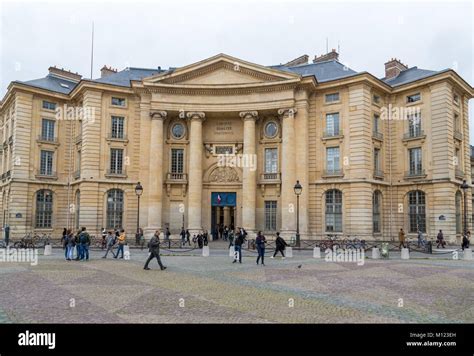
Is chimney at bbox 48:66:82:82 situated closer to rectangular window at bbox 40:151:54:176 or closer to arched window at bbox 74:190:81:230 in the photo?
rectangular window at bbox 40:151:54:176

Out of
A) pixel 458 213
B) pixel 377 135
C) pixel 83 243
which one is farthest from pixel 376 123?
pixel 83 243

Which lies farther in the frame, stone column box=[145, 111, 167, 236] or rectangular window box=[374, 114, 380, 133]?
rectangular window box=[374, 114, 380, 133]

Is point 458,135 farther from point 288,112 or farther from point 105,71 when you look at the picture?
point 105,71

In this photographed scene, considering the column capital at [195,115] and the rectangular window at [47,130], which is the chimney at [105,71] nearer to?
the rectangular window at [47,130]

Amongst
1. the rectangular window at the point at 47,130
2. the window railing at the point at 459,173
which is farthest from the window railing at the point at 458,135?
the rectangular window at the point at 47,130

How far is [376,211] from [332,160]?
19.4ft

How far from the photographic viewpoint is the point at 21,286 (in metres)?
12.3

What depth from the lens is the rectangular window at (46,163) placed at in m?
38.7

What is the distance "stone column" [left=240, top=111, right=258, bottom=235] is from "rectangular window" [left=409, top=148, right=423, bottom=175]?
1389 centimetres

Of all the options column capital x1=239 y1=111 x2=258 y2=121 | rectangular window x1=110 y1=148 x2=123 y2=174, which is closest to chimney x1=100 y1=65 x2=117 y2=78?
rectangular window x1=110 y1=148 x2=123 y2=174

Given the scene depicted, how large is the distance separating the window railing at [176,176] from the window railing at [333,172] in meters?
12.9

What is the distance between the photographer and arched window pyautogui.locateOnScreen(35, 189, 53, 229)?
3791 cm
